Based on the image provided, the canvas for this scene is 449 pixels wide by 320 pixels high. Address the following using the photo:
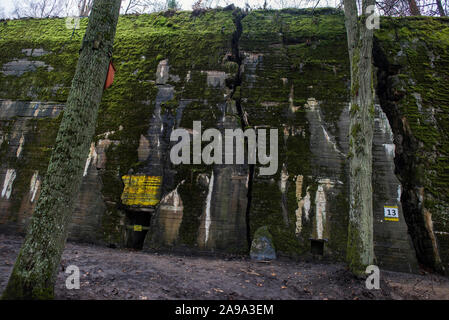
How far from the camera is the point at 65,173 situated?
10.4 feet

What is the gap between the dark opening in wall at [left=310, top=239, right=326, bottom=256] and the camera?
6.19 meters

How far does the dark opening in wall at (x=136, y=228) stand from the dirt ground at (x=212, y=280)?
77cm

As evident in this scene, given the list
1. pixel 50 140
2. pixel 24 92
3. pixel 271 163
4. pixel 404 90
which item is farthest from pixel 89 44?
pixel 404 90

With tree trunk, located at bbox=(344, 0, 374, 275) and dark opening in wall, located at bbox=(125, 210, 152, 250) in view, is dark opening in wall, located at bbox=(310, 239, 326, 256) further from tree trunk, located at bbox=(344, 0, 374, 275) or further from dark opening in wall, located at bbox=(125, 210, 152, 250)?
dark opening in wall, located at bbox=(125, 210, 152, 250)


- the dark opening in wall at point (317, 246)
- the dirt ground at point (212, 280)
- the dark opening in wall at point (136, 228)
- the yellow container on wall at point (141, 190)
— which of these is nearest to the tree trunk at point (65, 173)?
the dirt ground at point (212, 280)

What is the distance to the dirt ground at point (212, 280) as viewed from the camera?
12.5 ft

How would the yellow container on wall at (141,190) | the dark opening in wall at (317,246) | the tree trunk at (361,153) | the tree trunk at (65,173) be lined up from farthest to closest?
the yellow container on wall at (141,190) < the dark opening in wall at (317,246) < the tree trunk at (361,153) < the tree trunk at (65,173)

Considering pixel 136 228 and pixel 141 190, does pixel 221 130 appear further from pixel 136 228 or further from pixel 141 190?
pixel 136 228

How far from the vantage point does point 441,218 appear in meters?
5.98

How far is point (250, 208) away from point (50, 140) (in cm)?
605

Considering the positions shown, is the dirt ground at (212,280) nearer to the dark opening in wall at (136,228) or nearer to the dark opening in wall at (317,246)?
the dark opening in wall at (317,246)

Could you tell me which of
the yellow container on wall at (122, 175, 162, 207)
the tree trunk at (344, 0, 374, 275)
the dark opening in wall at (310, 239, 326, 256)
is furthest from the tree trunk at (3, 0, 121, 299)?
the dark opening in wall at (310, 239, 326, 256)

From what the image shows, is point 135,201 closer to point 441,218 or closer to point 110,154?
point 110,154

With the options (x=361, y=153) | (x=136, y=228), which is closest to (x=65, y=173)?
(x=136, y=228)
